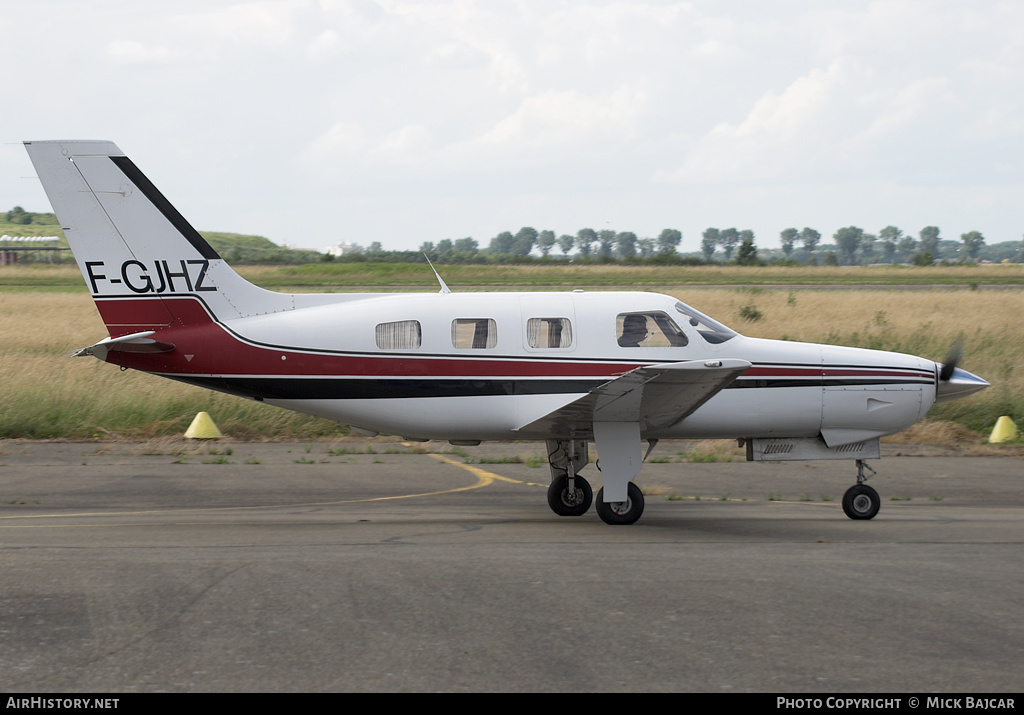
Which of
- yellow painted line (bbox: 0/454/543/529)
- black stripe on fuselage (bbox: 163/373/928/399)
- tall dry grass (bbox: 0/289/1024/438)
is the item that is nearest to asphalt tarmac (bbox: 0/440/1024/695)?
yellow painted line (bbox: 0/454/543/529)

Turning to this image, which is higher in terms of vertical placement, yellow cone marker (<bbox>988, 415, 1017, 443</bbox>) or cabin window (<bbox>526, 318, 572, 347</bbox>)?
cabin window (<bbox>526, 318, 572, 347</bbox>)

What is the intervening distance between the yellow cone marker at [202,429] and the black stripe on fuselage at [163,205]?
6.35 m

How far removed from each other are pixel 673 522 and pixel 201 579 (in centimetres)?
517

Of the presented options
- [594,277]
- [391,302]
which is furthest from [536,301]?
[594,277]

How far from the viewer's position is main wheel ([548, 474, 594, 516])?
11.0 m

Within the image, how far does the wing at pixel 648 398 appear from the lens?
876 cm

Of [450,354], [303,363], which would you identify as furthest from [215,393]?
[450,354]

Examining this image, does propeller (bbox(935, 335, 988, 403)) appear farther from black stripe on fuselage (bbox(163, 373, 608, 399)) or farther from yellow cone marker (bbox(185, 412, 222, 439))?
yellow cone marker (bbox(185, 412, 222, 439))

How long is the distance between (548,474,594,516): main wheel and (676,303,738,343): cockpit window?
219 centimetres

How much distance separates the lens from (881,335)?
22500mm

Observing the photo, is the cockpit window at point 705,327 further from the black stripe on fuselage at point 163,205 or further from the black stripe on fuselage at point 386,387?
the black stripe on fuselage at point 163,205

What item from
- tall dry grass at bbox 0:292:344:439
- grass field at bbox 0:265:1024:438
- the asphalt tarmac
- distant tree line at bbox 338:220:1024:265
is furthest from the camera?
distant tree line at bbox 338:220:1024:265

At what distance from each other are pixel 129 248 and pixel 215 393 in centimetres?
821

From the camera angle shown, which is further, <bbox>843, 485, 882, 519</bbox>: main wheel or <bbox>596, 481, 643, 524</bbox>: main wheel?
<bbox>843, 485, 882, 519</bbox>: main wheel
